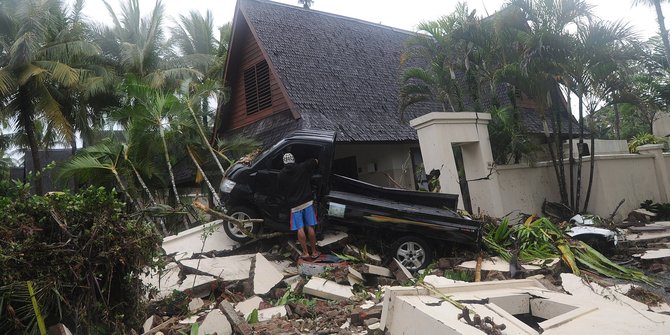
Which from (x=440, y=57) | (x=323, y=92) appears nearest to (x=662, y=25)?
(x=440, y=57)

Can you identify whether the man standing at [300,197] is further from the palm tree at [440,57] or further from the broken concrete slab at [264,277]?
the palm tree at [440,57]

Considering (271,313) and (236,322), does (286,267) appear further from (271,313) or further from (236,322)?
(236,322)

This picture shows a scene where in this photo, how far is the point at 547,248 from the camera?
715 cm

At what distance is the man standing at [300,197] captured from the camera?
268 inches

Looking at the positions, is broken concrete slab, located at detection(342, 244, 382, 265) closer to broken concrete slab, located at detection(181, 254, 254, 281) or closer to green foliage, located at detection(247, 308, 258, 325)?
broken concrete slab, located at detection(181, 254, 254, 281)

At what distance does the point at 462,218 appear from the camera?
22.8 ft

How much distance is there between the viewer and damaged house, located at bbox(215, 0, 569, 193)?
11.6m

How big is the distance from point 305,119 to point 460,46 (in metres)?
4.01

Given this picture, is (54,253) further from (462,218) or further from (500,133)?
(500,133)

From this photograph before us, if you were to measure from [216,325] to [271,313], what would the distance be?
73 cm

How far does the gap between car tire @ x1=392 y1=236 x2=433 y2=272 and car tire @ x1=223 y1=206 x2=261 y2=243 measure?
2.39 m

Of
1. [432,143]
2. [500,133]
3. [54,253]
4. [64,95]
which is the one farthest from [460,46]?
[64,95]

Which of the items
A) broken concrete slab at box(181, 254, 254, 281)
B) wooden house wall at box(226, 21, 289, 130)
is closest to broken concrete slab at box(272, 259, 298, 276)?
broken concrete slab at box(181, 254, 254, 281)

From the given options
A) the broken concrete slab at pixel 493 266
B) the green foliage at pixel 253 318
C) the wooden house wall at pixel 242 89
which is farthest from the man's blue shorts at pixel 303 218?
the wooden house wall at pixel 242 89
